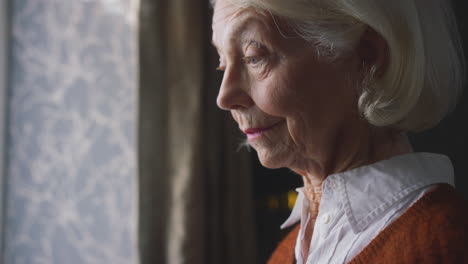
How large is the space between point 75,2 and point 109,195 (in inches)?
39.0

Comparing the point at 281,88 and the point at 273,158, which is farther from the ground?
the point at 281,88

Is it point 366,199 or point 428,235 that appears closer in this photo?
point 428,235

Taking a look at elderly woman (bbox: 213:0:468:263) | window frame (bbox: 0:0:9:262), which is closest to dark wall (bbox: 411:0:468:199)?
elderly woman (bbox: 213:0:468:263)

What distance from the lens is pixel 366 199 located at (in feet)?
2.58

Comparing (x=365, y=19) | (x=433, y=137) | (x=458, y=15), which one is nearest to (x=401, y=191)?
(x=365, y=19)

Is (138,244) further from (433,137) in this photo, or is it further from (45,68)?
(433,137)

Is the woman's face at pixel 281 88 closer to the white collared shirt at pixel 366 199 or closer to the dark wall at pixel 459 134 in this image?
the white collared shirt at pixel 366 199

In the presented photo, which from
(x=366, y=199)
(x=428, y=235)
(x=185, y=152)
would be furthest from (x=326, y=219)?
(x=185, y=152)

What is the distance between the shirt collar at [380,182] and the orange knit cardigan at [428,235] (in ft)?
0.12

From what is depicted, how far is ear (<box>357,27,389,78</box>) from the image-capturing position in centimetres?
78

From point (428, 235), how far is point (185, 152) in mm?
1498

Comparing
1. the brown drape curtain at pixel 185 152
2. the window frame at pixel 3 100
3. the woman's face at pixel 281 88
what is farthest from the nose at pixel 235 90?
the window frame at pixel 3 100

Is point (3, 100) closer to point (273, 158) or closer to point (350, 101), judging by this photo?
point (273, 158)

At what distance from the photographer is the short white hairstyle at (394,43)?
2.46 feet
